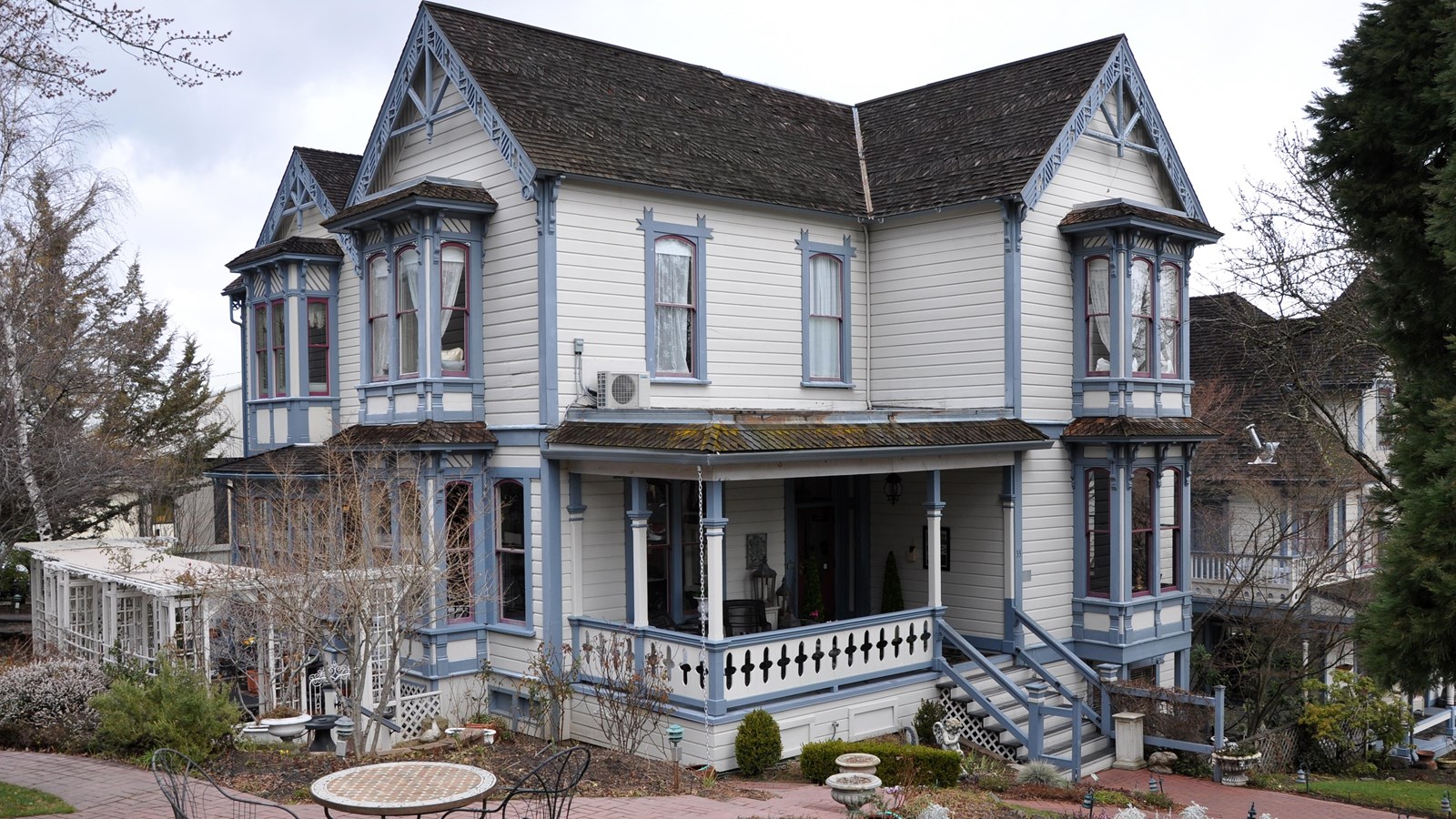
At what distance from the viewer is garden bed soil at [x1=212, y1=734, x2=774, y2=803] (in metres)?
12.5

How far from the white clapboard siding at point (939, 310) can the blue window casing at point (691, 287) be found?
384 centimetres

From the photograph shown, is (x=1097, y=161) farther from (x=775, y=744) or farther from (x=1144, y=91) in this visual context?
(x=775, y=744)

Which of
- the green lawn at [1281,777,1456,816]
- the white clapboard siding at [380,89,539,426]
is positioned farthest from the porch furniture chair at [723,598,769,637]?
the green lawn at [1281,777,1456,816]

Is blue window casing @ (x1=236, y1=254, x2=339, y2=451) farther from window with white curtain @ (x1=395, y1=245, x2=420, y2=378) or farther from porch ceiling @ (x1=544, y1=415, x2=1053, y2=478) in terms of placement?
porch ceiling @ (x1=544, y1=415, x2=1053, y2=478)

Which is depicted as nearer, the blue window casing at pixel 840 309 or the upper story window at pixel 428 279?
the upper story window at pixel 428 279

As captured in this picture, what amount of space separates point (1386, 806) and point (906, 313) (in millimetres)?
10125

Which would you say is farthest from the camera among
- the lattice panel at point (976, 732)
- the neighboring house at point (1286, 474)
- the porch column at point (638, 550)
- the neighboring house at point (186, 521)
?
the neighboring house at point (186, 521)

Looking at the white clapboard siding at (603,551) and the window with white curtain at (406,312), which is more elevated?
Answer: the window with white curtain at (406,312)

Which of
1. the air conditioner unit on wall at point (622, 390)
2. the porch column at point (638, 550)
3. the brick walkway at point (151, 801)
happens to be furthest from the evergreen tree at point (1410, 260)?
the air conditioner unit on wall at point (622, 390)

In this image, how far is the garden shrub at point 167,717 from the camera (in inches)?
522

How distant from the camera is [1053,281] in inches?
778

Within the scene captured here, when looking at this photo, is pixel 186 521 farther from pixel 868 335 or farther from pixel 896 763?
pixel 896 763

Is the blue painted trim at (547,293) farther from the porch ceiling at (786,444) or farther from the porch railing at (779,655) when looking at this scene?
the porch railing at (779,655)

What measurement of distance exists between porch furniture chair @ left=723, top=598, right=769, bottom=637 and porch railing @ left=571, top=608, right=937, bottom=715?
2.37 meters
